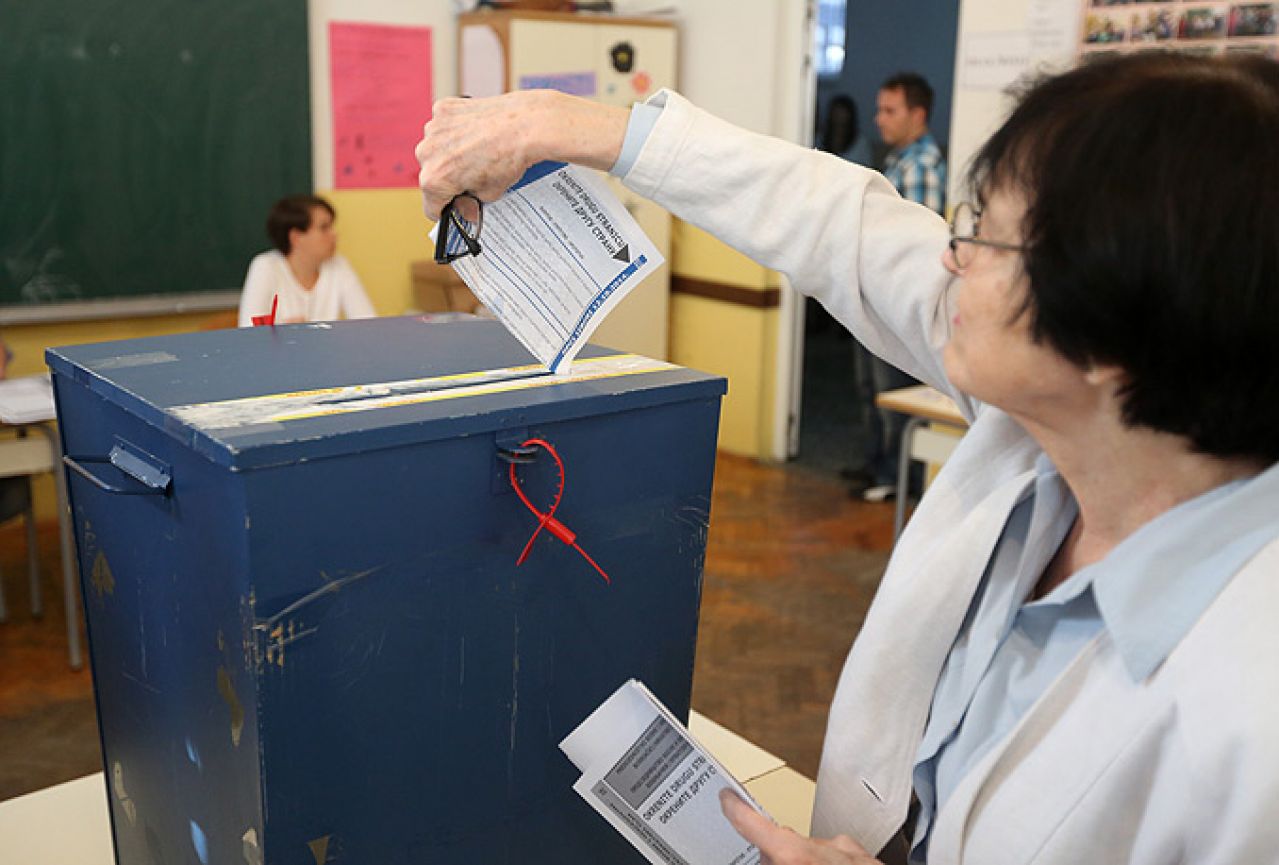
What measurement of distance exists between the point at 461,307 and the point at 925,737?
4340mm

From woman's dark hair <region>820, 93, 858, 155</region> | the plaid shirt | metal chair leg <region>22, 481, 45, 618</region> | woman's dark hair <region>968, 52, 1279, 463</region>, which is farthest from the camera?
woman's dark hair <region>820, 93, 858, 155</region>

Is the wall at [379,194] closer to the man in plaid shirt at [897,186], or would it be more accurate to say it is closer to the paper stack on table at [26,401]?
the paper stack on table at [26,401]

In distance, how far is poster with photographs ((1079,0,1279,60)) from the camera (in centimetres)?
392

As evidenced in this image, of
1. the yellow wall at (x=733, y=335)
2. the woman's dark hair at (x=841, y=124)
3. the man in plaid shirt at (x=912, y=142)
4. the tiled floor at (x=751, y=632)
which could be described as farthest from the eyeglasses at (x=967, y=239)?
the woman's dark hair at (x=841, y=124)

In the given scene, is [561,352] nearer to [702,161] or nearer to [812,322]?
[702,161]

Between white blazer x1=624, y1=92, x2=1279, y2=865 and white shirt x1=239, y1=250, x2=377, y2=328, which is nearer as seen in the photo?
white blazer x1=624, y1=92, x2=1279, y2=865

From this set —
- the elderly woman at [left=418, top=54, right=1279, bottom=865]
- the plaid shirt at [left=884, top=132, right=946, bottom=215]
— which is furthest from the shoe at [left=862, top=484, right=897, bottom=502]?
the elderly woman at [left=418, top=54, right=1279, bottom=865]

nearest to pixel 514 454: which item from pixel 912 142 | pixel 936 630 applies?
pixel 936 630

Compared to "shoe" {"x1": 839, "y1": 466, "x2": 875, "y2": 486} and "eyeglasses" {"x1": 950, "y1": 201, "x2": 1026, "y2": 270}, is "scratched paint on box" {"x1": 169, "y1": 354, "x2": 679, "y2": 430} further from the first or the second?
"shoe" {"x1": 839, "y1": 466, "x2": 875, "y2": 486}

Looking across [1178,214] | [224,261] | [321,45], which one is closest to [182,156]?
[224,261]

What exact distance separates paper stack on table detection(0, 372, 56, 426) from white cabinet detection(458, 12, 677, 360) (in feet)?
7.66

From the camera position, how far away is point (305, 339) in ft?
4.41

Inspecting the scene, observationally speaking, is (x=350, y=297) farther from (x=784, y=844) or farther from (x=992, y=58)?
(x=784, y=844)

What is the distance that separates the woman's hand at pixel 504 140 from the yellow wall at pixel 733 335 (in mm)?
4721
